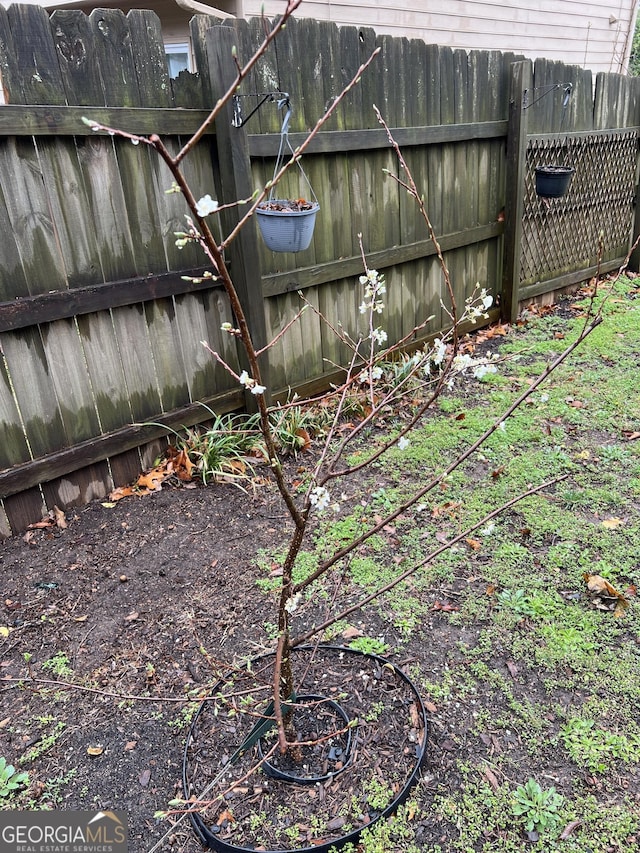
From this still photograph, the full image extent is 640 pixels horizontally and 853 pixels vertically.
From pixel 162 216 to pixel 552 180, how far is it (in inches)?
155

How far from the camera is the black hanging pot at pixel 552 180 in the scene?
577cm

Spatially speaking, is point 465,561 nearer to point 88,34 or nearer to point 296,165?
point 296,165

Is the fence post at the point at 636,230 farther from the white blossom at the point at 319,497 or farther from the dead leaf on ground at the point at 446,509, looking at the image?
the white blossom at the point at 319,497

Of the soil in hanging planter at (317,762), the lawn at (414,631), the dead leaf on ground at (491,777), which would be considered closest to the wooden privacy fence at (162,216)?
the lawn at (414,631)

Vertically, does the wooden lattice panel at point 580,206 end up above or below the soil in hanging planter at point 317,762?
above

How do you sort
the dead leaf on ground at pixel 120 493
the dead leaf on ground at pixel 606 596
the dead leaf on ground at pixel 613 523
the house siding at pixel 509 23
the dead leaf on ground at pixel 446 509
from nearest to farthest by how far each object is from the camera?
the dead leaf on ground at pixel 606 596 → the dead leaf on ground at pixel 613 523 → the dead leaf on ground at pixel 446 509 → the dead leaf on ground at pixel 120 493 → the house siding at pixel 509 23

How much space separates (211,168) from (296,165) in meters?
0.59

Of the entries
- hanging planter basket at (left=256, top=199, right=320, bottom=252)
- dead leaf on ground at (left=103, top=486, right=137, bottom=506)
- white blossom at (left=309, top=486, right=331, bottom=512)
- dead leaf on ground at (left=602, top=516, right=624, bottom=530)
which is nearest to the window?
hanging planter basket at (left=256, top=199, right=320, bottom=252)

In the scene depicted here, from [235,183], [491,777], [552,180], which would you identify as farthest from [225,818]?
[552,180]

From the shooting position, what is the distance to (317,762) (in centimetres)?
199

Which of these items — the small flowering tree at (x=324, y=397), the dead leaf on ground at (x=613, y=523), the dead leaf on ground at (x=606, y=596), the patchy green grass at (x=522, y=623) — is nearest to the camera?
the small flowering tree at (x=324, y=397)

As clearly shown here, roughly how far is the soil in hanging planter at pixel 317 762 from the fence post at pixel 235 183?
2.15 meters

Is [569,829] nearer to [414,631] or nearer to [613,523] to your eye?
[414,631]

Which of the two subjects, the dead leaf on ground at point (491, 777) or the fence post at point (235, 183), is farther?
the fence post at point (235, 183)
